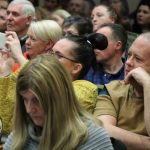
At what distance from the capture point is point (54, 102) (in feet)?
6.59

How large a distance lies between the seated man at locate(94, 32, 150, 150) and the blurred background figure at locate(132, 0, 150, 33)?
321cm

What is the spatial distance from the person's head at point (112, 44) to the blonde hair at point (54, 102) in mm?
1842

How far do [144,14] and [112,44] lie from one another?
2.25 metres

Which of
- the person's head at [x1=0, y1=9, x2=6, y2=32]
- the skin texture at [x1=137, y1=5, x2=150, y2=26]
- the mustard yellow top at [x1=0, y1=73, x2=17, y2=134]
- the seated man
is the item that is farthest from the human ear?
the skin texture at [x1=137, y1=5, x2=150, y2=26]

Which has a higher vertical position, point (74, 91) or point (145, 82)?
point (74, 91)

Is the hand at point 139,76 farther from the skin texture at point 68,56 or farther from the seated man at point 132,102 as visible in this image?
the skin texture at point 68,56

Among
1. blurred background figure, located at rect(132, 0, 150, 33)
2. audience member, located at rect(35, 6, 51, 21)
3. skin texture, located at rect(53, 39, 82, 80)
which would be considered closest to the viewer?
skin texture, located at rect(53, 39, 82, 80)

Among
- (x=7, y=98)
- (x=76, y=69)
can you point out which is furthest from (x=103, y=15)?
(x=7, y=98)

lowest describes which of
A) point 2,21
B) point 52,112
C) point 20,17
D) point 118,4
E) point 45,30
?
point 118,4

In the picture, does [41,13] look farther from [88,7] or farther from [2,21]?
[2,21]

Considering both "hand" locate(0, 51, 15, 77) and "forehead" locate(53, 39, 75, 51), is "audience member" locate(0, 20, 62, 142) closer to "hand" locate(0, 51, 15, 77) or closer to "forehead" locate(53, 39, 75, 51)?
"hand" locate(0, 51, 15, 77)

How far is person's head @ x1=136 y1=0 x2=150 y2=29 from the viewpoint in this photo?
6070 millimetres

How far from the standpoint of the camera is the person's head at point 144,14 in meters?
6.07

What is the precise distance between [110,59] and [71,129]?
75.4 inches
